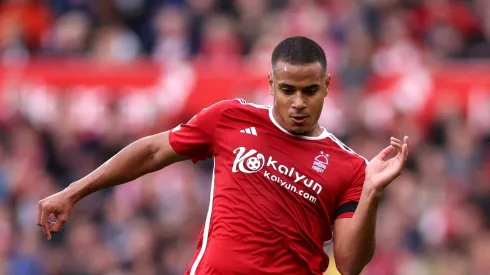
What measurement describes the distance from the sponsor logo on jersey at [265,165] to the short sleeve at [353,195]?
0.15m

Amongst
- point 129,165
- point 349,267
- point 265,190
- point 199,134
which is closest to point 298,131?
point 265,190

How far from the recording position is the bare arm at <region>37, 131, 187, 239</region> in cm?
→ 716

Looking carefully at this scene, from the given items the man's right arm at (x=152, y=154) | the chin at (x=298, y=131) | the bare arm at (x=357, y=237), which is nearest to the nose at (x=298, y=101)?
the chin at (x=298, y=131)

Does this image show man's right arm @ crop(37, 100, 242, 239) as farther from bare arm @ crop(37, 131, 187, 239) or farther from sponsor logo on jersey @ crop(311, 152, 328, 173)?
sponsor logo on jersey @ crop(311, 152, 328, 173)

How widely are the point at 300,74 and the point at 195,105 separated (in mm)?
8401

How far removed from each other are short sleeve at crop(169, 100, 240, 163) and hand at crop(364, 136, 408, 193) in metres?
0.93

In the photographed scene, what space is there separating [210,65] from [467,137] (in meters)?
3.30

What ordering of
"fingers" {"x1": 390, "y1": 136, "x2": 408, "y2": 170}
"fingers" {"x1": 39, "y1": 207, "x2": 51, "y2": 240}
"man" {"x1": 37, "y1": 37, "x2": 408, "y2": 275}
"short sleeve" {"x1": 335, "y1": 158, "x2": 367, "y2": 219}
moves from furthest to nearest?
"fingers" {"x1": 39, "y1": 207, "x2": 51, "y2": 240} < "short sleeve" {"x1": 335, "y1": 158, "x2": 367, "y2": 219} < "man" {"x1": 37, "y1": 37, "x2": 408, "y2": 275} < "fingers" {"x1": 390, "y1": 136, "x2": 408, "y2": 170}

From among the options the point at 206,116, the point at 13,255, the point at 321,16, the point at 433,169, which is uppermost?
the point at 206,116

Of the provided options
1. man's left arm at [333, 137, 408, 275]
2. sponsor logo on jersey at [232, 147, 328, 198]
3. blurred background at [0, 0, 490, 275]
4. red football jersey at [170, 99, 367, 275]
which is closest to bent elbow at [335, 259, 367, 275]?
man's left arm at [333, 137, 408, 275]

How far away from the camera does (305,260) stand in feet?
22.5

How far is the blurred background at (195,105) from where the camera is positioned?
13.6 m

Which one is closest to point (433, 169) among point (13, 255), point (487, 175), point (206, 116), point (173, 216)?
point (487, 175)

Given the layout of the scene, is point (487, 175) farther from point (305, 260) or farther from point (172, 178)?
point (305, 260)
